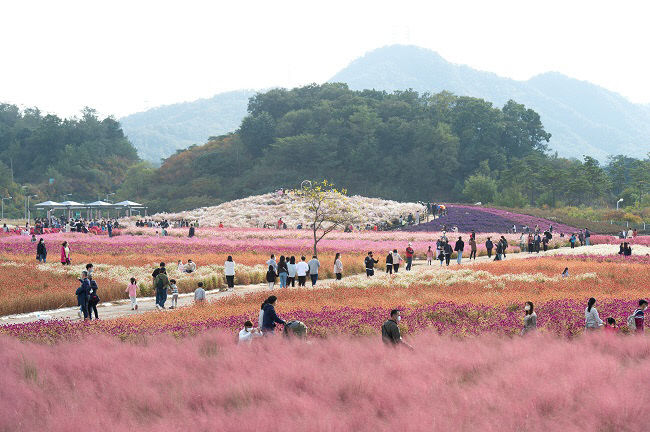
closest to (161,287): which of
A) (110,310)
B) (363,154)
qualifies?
(110,310)

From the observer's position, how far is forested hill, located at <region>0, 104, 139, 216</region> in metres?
133

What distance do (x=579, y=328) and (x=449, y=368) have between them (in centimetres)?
534

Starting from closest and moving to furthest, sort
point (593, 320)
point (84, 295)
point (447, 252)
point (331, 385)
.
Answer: point (331, 385)
point (593, 320)
point (84, 295)
point (447, 252)

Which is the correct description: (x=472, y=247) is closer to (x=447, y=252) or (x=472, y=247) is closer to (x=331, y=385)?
(x=447, y=252)

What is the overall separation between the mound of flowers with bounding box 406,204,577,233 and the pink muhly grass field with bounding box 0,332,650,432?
49653 millimetres

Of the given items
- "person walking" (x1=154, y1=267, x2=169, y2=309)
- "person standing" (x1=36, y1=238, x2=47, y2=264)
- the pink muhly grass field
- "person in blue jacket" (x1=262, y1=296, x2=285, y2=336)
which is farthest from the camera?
"person standing" (x1=36, y1=238, x2=47, y2=264)

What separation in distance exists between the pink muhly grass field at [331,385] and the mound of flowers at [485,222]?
4965 centimetres

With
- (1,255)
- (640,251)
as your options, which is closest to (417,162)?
(640,251)

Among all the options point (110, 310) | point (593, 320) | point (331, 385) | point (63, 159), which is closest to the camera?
point (331, 385)

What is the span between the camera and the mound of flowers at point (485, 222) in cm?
6241

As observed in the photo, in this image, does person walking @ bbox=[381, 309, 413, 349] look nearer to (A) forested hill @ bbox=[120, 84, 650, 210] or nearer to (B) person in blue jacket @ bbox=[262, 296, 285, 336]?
(B) person in blue jacket @ bbox=[262, 296, 285, 336]

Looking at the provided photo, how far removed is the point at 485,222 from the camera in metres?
65.1

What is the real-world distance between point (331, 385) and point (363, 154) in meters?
107

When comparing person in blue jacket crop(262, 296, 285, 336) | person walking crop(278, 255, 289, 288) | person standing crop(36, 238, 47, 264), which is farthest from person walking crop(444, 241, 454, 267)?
person in blue jacket crop(262, 296, 285, 336)
